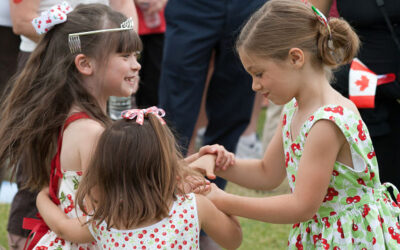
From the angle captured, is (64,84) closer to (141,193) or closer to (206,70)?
(141,193)

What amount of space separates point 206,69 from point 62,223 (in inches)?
55.5

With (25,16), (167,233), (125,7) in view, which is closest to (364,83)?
(167,233)

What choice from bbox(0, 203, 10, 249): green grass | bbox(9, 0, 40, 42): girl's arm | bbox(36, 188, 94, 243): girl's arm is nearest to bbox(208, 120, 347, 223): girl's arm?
bbox(36, 188, 94, 243): girl's arm

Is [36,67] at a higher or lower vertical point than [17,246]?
higher

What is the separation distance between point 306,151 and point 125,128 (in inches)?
24.7

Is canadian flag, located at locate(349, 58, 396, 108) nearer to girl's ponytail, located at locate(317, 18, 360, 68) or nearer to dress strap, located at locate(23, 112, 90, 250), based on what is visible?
girl's ponytail, located at locate(317, 18, 360, 68)

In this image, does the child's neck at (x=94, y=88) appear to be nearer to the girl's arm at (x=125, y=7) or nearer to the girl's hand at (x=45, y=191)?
the girl's hand at (x=45, y=191)

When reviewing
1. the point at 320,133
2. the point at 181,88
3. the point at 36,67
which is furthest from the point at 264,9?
the point at 181,88

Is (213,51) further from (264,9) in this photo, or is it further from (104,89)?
(264,9)

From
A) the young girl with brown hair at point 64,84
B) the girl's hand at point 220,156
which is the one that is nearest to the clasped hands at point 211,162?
the girl's hand at point 220,156

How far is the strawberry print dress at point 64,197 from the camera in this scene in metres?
2.69

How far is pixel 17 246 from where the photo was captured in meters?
3.38

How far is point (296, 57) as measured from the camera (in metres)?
2.37

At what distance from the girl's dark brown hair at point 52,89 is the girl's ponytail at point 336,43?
865 mm
